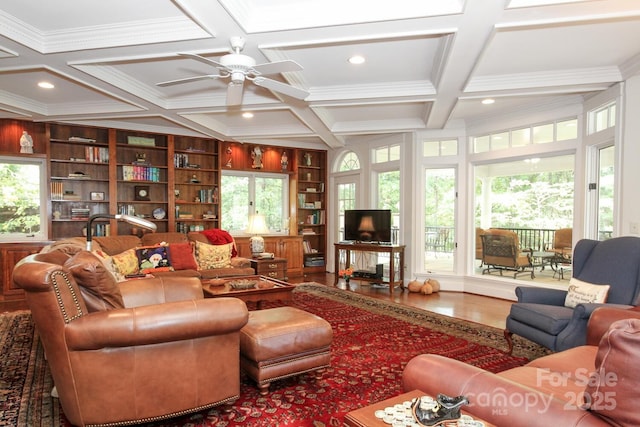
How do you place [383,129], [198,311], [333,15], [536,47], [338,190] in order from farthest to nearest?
1. [338,190]
2. [383,129]
3. [536,47]
4. [333,15]
5. [198,311]

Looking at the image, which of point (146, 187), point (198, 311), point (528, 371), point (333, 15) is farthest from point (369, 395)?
point (146, 187)

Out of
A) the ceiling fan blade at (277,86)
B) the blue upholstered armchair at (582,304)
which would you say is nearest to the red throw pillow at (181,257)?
the ceiling fan blade at (277,86)

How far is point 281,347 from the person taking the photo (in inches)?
98.7

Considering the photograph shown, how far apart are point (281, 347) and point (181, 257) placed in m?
3.15

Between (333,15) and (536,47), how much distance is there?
191 cm

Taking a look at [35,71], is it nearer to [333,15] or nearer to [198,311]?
[333,15]

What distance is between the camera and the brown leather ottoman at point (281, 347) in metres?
2.47

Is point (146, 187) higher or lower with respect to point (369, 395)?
higher

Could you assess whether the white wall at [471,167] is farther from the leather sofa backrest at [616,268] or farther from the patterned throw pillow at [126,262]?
the patterned throw pillow at [126,262]

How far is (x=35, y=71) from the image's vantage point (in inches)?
159

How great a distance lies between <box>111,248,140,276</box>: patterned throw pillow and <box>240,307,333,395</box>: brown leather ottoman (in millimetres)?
2639

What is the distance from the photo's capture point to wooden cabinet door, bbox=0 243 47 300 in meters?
5.30

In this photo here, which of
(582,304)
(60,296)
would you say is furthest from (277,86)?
(582,304)

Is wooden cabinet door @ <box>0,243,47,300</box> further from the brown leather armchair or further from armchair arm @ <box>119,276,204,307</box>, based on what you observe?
the brown leather armchair
